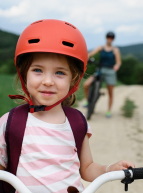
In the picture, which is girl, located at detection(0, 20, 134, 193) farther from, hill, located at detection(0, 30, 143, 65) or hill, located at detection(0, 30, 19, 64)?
hill, located at detection(0, 30, 19, 64)

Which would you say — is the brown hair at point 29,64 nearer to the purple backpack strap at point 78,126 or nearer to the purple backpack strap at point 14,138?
the purple backpack strap at point 78,126

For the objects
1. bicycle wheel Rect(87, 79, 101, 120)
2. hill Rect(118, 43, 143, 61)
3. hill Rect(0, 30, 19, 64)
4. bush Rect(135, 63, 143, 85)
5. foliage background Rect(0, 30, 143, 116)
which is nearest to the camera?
bicycle wheel Rect(87, 79, 101, 120)

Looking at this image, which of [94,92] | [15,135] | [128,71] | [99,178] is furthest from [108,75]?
[128,71]

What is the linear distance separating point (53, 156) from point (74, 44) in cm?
76

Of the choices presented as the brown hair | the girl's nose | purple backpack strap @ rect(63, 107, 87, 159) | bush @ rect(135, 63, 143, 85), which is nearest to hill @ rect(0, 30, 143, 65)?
the brown hair

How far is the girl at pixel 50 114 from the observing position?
1.58 meters

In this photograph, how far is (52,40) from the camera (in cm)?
174

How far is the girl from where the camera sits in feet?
5.19

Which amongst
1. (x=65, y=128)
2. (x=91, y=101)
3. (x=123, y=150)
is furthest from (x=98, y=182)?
(x=91, y=101)

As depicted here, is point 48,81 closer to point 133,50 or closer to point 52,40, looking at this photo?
point 52,40

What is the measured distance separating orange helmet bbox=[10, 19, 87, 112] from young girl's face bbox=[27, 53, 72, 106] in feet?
0.18

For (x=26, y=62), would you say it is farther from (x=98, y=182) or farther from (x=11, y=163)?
(x=98, y=182)

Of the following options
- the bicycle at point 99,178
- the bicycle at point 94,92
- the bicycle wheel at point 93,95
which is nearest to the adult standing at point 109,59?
the bicycle at point 94,92

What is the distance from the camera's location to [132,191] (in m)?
3.44
